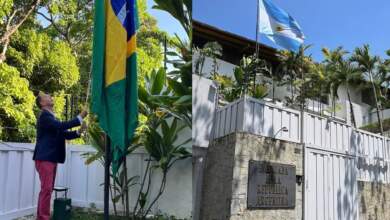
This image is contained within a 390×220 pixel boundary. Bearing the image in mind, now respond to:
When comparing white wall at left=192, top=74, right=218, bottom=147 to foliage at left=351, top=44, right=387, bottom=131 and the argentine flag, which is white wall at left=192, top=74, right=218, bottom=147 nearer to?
the argentine flag

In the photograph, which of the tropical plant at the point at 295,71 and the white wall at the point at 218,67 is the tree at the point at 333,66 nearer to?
the tropical plant at the point at 295,71

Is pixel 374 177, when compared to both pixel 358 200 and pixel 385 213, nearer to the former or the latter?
pixel 358 200

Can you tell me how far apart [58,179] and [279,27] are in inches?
32.7

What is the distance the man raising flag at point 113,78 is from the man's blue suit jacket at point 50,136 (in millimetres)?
111

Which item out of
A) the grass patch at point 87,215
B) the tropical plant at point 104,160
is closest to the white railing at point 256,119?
the tropical plant at point 104,160

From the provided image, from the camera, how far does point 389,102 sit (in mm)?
1977

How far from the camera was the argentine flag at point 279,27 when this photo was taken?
1202 mm

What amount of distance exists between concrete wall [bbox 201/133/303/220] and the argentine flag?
32 cm

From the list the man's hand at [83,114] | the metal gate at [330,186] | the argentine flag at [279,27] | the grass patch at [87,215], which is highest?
the argentine flag at [279,27]

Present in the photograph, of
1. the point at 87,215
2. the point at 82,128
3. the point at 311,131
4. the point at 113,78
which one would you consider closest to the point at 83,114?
the point at 82,128

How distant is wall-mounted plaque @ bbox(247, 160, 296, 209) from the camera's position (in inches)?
47.8

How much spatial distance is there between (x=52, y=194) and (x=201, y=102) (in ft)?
1.98

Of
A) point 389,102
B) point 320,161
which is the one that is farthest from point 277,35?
point 389,102

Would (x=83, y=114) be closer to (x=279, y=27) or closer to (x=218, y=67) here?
(x=218, y=67)
